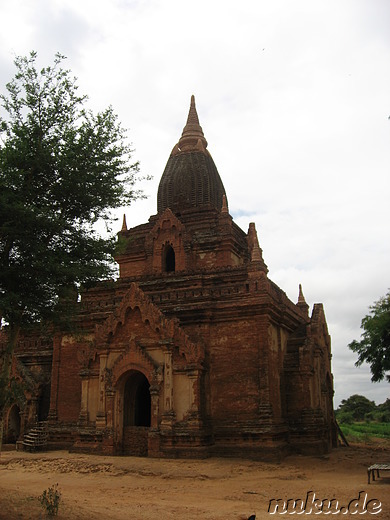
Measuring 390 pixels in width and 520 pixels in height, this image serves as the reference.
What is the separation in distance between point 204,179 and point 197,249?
474 cm

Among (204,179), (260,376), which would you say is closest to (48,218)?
(260,376)

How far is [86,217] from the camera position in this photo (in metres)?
14.0

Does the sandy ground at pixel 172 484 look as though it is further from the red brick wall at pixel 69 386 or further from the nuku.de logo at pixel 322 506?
the red brick wall at pixel 69 386

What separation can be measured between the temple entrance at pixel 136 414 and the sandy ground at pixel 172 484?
1127 mm

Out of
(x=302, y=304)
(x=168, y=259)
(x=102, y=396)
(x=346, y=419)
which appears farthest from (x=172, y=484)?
(x=346, y=419)

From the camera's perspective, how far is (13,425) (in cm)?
2462

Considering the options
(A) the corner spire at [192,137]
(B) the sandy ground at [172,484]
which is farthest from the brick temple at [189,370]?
(A) the corner spire at [192,137]

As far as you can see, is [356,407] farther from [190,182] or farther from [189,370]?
[189,370]

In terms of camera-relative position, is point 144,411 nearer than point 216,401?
No

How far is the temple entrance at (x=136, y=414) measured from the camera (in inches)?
786

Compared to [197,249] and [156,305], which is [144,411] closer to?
[156,305]

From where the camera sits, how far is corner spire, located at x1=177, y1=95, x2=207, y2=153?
3090 cm

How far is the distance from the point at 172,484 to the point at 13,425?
504 inches

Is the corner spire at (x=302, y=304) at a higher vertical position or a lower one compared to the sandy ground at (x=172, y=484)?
higher
